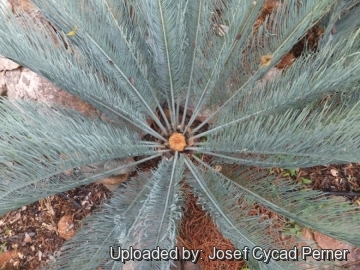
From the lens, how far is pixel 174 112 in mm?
1858

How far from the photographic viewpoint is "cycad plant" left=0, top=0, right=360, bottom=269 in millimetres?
1250

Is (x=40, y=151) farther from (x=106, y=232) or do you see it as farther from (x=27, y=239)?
(x=27, y=239)

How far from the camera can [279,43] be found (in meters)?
1.50

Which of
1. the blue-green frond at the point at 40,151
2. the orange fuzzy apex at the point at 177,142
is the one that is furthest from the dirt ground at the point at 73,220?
the blue-green frond at the point at 40,151

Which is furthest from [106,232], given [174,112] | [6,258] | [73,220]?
[6,258]

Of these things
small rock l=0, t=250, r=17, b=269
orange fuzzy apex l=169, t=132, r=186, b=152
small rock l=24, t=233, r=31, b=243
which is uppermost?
orange fuzzy apex l=169, t=132, r=186, b=152

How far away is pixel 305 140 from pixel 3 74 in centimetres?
156

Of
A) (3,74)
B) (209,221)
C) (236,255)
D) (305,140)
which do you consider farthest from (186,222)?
(3,74)

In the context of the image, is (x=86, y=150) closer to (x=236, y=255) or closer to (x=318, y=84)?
(x=318, y=84)

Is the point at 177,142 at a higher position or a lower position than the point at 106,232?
higher

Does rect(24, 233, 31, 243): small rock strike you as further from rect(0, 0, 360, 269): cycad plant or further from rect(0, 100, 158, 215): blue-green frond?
rect(0, 100, 158, 215): blue-green frond

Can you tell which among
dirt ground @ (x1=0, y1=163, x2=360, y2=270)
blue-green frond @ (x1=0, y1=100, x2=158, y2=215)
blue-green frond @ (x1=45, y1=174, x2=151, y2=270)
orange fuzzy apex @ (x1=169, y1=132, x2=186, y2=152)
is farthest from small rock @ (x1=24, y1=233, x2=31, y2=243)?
orange fuzzy apex @ (x1=169, y1=132, x2=186, y2=152)

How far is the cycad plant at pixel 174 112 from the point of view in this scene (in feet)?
4.10

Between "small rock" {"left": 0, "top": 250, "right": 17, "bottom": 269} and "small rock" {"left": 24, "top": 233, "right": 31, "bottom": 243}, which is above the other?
"small rock" {"left": 24, "top": 233, "right": 31, "bottom": 243}
